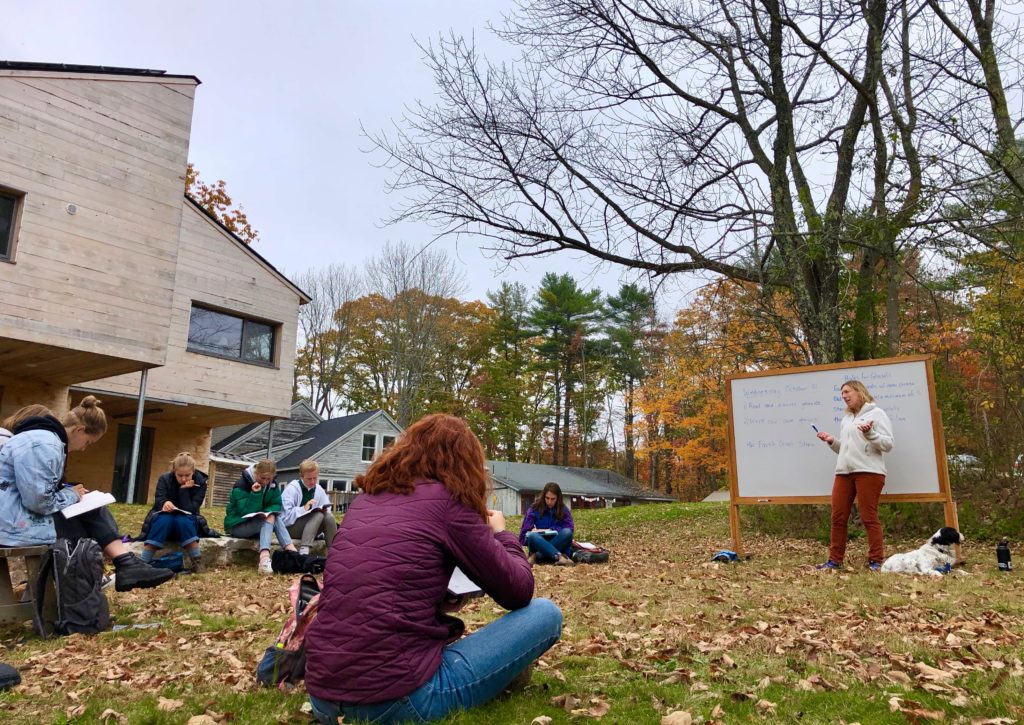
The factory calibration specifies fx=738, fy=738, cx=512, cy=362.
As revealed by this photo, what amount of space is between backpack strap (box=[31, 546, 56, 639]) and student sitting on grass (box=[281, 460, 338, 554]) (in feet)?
13.0

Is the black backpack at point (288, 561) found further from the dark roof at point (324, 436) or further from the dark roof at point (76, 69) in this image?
the dark roof at point (324, 436)

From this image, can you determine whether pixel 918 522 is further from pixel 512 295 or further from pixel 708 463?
pixel 512 295

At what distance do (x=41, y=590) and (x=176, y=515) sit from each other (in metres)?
3.20

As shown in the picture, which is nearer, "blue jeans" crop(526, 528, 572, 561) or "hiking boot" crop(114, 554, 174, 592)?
"hiking boot" crop(114, 554, 174, 592)

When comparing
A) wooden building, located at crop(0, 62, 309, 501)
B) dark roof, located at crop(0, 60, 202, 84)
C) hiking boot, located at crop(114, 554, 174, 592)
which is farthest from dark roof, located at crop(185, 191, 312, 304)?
hiking boot, located at crop(114, 554, 174, 592)

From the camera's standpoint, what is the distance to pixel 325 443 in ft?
104

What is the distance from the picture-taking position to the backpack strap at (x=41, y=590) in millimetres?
4934

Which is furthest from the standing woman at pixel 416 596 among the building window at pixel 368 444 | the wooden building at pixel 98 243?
the building window at pixel 368 444

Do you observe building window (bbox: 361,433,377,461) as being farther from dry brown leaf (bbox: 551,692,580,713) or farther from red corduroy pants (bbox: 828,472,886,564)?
dry brown leaf (bbox: 551,692,580,713)

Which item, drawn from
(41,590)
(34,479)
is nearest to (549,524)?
(41,590)

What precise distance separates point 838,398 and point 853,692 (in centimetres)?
590

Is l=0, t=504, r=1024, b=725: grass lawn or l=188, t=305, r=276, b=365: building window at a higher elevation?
l=188, t=305, r=276, b=365: building window

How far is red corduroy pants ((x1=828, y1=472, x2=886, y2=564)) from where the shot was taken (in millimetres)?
7348

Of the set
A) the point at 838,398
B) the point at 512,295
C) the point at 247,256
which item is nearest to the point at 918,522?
the point at 838,398
